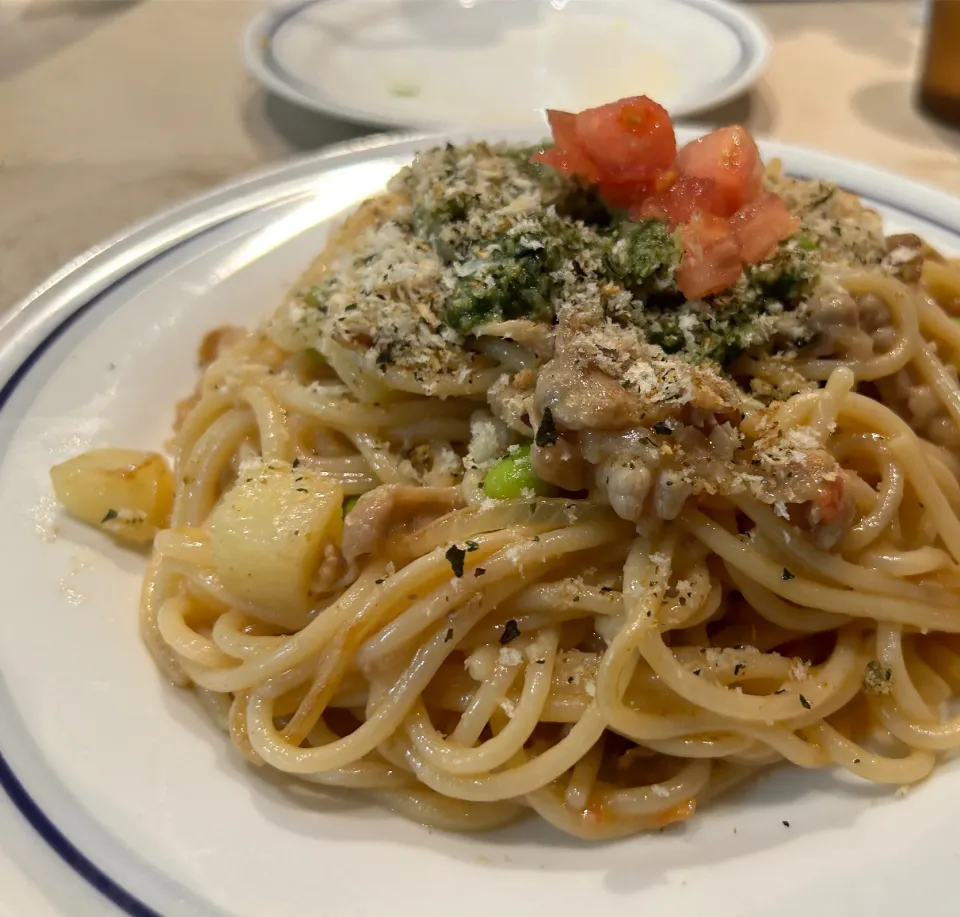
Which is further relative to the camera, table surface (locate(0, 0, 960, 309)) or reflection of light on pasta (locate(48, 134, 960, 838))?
table surface (locate(0, 0, 960, 309))

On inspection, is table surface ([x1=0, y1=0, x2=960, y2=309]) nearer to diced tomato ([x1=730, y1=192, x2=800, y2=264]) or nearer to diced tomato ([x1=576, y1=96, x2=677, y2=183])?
diced tomato ([x1=576, y1=96, x2=677, y2=183])

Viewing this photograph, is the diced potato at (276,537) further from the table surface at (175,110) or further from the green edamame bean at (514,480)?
the table surface at (175,110)

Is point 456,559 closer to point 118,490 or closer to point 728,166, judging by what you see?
point 118,490

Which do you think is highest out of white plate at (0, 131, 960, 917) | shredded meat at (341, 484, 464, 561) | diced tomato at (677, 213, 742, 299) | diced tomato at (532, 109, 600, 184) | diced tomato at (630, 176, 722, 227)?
diced tomato at (532, 109, 600, 184)

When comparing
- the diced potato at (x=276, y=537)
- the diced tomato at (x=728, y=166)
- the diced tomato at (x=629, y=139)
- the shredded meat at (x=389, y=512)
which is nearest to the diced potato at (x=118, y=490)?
the diced potato at (x=276, y=537)

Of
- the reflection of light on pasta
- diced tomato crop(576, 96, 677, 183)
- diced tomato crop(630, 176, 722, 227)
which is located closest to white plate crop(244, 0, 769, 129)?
diced tomato crop(576, 96, 677, 183)
